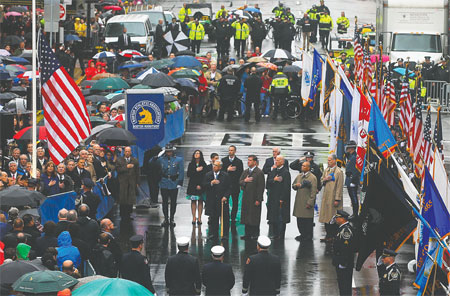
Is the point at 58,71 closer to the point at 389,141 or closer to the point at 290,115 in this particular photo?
the point at 389,141

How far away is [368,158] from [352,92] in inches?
280

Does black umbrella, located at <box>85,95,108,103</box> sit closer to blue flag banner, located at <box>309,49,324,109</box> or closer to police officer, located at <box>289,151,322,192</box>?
blue flag banner, located at <box>309,49,324,109</box>

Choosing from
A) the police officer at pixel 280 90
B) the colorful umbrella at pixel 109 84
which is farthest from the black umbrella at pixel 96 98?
the police officer at pixel 280 90

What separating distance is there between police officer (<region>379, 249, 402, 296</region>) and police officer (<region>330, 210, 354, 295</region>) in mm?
1297

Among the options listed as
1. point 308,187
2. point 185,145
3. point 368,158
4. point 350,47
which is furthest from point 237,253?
point 350,47

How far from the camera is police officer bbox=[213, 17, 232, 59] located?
47.2 m

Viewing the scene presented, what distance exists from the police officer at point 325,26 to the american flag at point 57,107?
33987 millimetres

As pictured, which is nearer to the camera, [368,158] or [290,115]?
[368,158]

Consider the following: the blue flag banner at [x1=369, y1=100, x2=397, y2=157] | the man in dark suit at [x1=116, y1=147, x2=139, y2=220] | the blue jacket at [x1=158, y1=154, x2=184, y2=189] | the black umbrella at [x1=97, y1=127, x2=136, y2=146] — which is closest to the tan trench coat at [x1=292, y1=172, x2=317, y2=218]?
the blue flag banner at [x1=369, y1=100, x2=397, y2=157]

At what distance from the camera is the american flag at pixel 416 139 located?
21.0 meters

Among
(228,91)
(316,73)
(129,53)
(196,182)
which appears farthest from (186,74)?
(196,182)

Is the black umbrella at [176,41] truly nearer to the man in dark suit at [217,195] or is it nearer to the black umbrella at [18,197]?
the man in dark suit at [217,195]

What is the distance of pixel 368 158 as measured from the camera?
679 inches

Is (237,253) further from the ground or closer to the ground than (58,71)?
closer to the ground
